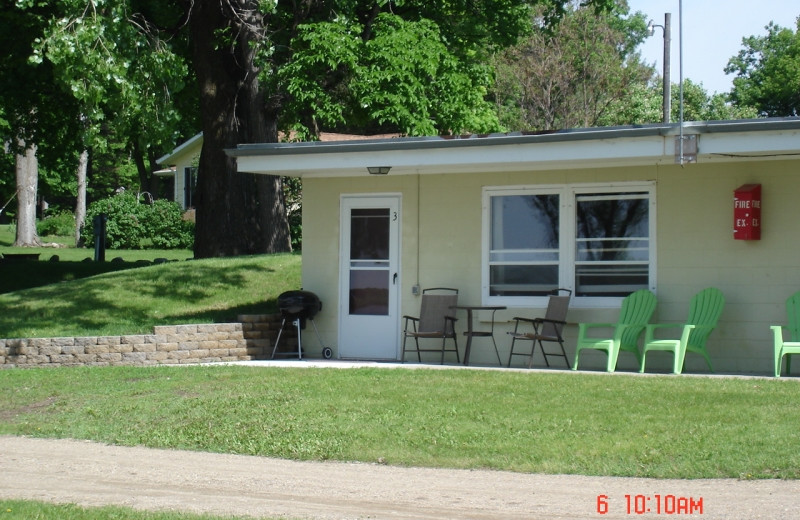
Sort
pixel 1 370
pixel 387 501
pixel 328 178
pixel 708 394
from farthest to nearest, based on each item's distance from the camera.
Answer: pixel 328 178, pixel 1 370, pixel 708 394, pixel 387 501

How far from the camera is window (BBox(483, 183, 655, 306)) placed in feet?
42.1

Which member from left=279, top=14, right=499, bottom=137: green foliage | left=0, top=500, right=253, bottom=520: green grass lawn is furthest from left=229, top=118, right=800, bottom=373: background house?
left=0, top=500, right=253, bottom=520: green grass lawn

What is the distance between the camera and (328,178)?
14523 mm

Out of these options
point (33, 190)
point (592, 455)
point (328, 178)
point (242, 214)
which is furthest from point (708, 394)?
point (33, 190)

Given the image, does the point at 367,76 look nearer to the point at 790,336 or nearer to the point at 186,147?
the point at 790,336

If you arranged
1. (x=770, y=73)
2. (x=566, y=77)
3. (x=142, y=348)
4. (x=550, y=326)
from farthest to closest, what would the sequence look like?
(x=770, y=73) → (x=566, y=77) → (x=142, y=348) → (x=550, y=326)

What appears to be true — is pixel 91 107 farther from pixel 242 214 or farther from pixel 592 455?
pixel 592 455

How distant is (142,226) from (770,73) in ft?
115

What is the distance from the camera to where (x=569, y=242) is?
43.1ft

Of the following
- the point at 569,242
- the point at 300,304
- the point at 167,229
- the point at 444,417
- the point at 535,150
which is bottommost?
the point at 444,417

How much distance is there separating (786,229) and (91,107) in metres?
10.0

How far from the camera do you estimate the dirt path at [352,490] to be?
21.1ft

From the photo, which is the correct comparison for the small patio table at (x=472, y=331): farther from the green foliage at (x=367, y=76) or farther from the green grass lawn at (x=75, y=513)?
the green grass lawn at (x=75, y=513)

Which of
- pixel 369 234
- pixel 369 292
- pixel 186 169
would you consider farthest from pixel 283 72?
pixel 186 169
